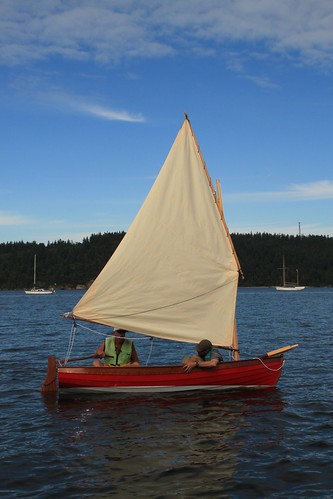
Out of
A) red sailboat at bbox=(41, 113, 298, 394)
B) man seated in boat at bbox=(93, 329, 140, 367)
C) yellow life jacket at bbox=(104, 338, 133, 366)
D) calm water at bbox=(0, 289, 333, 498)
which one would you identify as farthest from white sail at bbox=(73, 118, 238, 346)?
calm water at bbox=(0, 289, 333, 498)

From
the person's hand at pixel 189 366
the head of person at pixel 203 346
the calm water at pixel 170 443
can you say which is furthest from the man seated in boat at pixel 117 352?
the head of person at pixel 203 346

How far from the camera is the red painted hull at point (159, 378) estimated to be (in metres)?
17.0

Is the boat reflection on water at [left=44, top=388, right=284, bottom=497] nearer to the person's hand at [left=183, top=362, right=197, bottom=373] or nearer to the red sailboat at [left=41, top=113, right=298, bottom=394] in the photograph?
the red sailboat at [left=41, top=113, right=298, bottom=394]

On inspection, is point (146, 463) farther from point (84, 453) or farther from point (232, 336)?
point (232, 336)

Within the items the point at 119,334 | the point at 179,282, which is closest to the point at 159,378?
the point at 119,334

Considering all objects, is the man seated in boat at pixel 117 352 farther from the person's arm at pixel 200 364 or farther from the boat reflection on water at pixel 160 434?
the person's arm at pixel 200 364

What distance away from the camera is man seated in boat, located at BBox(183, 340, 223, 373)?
56.0 feet

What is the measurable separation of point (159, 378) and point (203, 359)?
147cm

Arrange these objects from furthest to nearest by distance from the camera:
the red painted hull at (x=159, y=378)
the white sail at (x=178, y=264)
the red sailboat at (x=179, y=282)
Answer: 1. the white sail at (x=178, y=264)
2. the red sailboat at (x=179, y=282)
3. the red painted hull at (x=159, y=378)

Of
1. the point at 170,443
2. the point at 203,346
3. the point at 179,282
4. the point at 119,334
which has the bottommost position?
the point at 170,443

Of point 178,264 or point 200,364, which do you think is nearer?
point 200,364

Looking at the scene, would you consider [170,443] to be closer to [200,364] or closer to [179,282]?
[200,364]

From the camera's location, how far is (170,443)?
13375 millimetres

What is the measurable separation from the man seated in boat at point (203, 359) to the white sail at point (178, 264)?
699 mm
